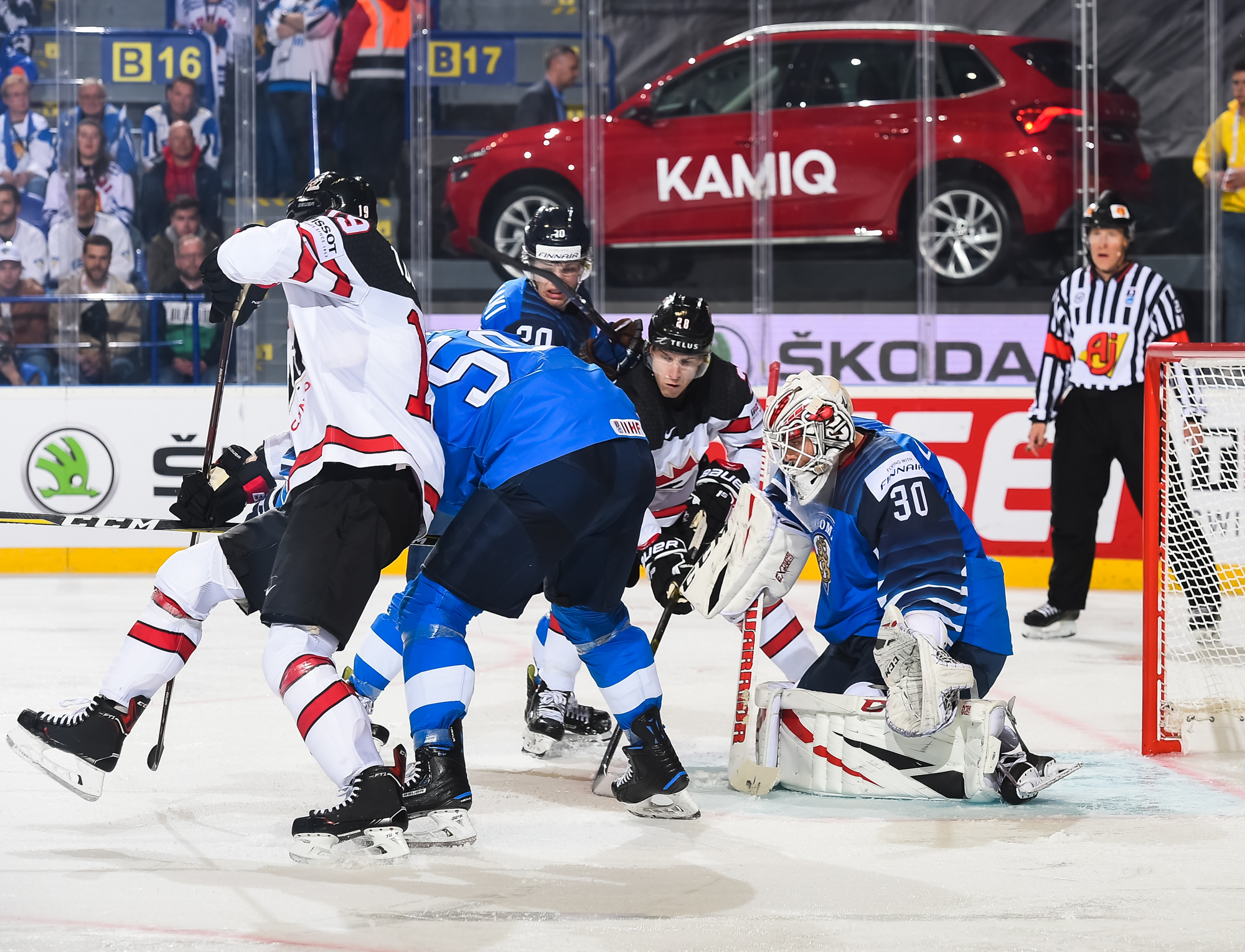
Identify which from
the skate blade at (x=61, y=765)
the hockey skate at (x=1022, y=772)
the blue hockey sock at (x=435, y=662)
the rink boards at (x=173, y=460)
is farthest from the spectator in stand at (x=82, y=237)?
the hockey skate at (x=1022, y=772)

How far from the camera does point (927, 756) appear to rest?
323cm

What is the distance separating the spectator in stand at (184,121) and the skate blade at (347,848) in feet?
18.4

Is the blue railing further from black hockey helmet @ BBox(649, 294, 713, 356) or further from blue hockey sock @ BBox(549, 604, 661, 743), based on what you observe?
blue hockey sock @ BBox(549, 604, 661, 743)

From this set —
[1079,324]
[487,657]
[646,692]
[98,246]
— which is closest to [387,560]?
[646,692]

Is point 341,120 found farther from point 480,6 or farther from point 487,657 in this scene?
point 487,657

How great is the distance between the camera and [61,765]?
2.86m

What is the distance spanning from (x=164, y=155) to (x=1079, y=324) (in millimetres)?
4485

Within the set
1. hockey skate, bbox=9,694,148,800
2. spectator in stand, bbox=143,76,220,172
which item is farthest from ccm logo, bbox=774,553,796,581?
spectator in stand, bbox=143,76,220,172

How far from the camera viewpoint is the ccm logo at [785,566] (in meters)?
3.38

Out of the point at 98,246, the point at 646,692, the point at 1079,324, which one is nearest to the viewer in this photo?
the point at 646,692

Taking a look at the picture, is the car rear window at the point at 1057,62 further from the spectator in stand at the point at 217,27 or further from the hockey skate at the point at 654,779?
the hockey skate at the point at 654,779

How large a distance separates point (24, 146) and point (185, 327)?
1.16 m

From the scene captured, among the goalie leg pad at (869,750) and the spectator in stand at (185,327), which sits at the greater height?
the spectator in stand at (185,327)

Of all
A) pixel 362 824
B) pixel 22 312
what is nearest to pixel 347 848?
pixel 362 824
